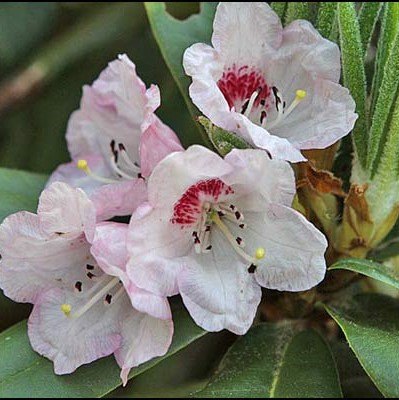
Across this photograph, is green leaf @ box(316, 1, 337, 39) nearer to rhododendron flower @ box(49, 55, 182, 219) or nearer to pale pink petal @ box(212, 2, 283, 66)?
pale pink petal @ box(212, 2, 283, 66)

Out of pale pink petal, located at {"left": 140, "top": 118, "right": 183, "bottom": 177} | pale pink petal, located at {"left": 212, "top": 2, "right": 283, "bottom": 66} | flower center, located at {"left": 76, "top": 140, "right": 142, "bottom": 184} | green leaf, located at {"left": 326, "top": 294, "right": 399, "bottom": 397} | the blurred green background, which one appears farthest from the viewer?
the blurred green background

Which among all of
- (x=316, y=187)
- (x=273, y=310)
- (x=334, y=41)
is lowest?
(x=273, y=310)

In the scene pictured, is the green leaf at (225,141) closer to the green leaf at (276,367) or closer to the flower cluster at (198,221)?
the flower cluster at (198,221)

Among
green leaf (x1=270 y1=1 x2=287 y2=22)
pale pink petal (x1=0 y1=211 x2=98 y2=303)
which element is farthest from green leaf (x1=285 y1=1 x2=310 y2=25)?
pale pink petal (x1=0 y1=211 x2=98 y2=303)

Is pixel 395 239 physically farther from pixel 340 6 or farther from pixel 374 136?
pixel 340 6

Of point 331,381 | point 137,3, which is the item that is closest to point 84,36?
point 137,3

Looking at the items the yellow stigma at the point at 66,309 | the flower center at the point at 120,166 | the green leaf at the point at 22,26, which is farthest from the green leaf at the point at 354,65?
the green leaf at the point at 22,26

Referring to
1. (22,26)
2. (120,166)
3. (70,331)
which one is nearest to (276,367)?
(70,331)
